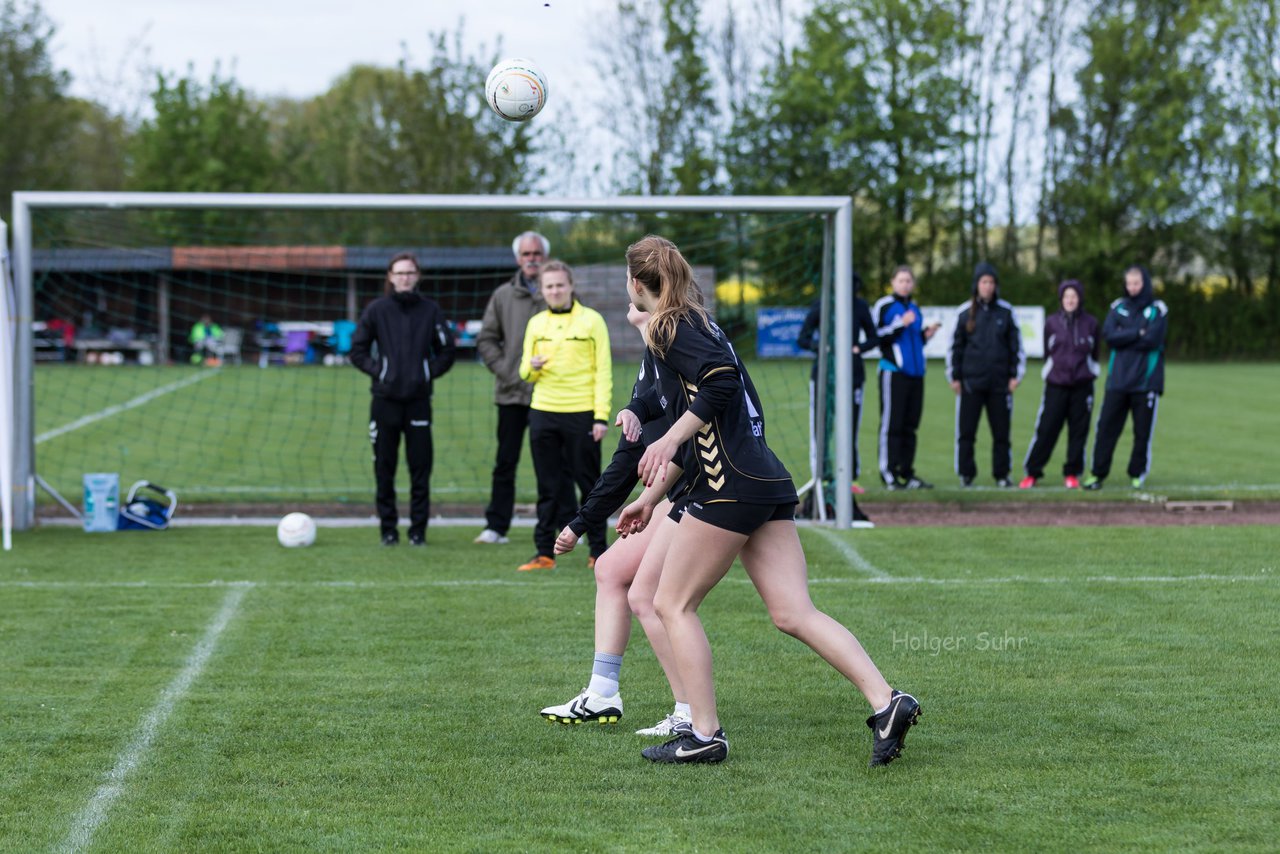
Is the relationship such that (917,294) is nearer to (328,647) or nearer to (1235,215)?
(1235,215)

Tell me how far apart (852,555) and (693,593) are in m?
4.74

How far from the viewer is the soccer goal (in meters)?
10.4

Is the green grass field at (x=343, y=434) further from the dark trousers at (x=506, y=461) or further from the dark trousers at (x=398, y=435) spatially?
the dark trousers at (x=398, y=435)

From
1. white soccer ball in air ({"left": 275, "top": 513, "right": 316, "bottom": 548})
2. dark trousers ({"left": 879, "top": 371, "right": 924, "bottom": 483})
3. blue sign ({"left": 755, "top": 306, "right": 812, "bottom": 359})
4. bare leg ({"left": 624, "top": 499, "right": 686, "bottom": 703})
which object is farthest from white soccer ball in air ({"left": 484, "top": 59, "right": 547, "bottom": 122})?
blue sign ({"left": 755, "top": 306, "right": 812, "bottom": 359})

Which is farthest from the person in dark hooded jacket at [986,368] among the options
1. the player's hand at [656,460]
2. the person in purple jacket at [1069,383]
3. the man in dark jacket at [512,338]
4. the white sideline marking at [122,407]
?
the white sideline marking at [122,407]

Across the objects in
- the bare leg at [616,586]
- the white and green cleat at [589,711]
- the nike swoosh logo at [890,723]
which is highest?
the bare leg at [616,586]

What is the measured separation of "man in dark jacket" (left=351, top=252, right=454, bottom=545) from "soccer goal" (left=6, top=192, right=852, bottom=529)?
983 mm

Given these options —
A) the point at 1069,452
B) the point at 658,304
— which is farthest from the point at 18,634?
the point at 1069,452

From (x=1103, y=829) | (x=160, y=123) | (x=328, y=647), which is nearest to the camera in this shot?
(x=1103, y=829)

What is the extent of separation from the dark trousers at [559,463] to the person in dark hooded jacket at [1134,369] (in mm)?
5500

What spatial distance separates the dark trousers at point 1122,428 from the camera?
12.3 m

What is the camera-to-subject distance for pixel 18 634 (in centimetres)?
681

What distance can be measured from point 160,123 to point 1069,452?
139ft

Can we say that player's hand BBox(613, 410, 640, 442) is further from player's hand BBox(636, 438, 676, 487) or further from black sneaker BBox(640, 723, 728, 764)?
black sneaker BBox(640, 723, 728, 764)
